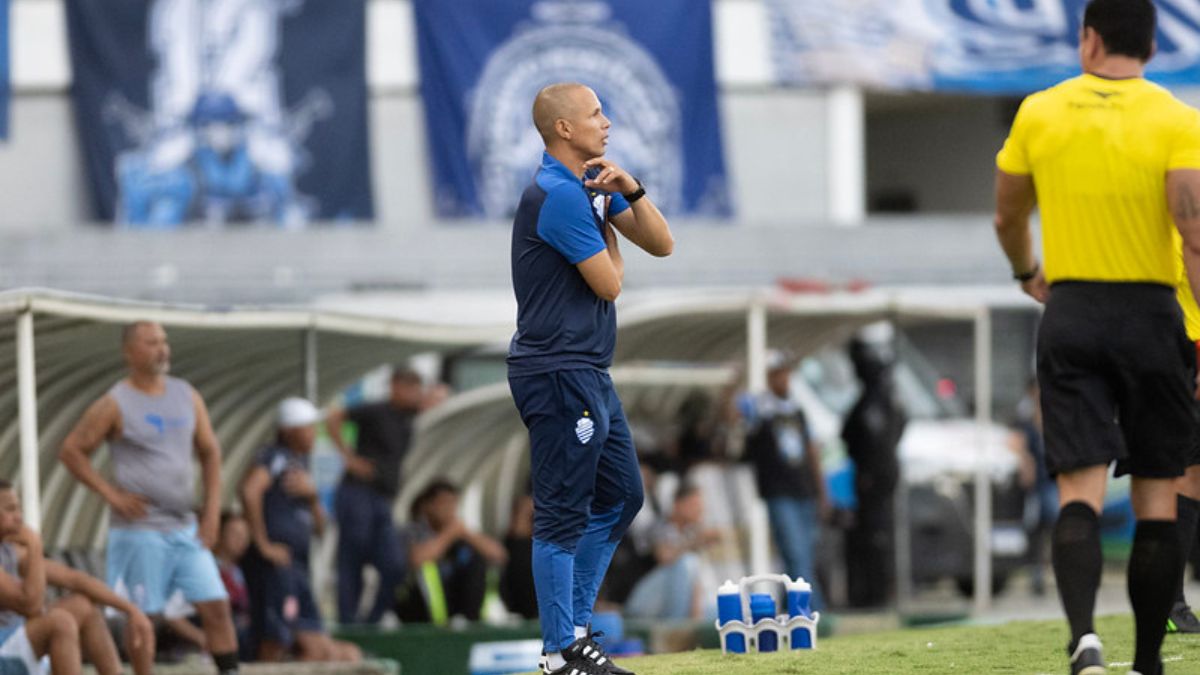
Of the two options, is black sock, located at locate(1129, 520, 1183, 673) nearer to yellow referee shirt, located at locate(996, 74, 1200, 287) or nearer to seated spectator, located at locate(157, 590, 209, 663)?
yellow referee shirt, located at locate(996, 74, 1200, 287)

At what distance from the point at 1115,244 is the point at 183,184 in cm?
2049

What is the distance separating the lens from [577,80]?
26.8 metres

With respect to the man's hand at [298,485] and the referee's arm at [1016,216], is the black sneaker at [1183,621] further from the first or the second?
the man's hand at [298,485]

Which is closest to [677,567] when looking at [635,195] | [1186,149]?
[635,195]

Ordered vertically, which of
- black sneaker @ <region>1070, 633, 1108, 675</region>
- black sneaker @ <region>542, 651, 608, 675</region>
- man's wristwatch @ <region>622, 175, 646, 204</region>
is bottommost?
black sneaker @ <region>542, 651, 608, 675</region>

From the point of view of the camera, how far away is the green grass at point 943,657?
811 centimetres

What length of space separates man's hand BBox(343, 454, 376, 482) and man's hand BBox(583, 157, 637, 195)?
814cm

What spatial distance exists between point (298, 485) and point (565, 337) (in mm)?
6903

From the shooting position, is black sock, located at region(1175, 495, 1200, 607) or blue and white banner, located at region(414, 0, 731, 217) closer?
black sock, located at region(1175, 495, 1200, 607)

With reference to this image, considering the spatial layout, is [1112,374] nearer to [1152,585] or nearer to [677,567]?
[1152,585]

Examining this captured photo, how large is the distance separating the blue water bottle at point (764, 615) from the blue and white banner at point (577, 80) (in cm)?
1741

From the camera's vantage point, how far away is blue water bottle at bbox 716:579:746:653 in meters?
9.01

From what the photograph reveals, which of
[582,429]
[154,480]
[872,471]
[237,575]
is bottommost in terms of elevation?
[872,471]

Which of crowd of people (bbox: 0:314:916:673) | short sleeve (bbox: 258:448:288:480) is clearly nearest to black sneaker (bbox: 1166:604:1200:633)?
crowd of people (bbox: 0:314:916:673)
